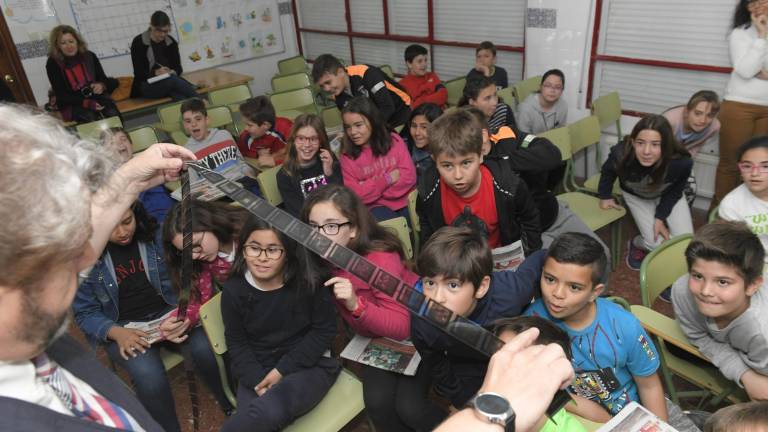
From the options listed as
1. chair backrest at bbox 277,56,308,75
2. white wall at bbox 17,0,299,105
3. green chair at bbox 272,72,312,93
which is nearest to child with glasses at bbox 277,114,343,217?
green chair at bbox 272,72,312,93

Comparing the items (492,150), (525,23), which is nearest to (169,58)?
(525,23)

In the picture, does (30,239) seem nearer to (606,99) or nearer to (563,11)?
(606,99)

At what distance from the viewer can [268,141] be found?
4316mm

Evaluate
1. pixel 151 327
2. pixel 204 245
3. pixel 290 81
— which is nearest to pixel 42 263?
pixel 204 245

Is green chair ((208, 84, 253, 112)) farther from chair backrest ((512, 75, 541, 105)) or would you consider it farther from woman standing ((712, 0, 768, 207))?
woman standing ((712, 0, 768, 207))

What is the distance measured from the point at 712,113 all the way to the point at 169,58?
228 inches

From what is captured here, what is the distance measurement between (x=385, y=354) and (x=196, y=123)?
2835mm

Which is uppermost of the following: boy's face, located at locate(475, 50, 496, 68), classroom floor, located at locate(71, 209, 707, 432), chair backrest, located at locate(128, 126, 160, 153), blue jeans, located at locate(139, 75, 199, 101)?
boy's face, located at locate(475, 50, 496, 68)

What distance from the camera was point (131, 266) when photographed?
241 cm

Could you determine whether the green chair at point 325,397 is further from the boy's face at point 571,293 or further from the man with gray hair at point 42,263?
the man with gray hair at point 42,263

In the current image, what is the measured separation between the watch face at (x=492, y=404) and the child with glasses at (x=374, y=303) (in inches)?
41.0

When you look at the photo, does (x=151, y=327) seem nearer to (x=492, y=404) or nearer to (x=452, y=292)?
(x=452, y=292)

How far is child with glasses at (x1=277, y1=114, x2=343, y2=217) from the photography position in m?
3.30

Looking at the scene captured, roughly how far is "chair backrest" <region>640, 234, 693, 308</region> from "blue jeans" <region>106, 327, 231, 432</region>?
6.66 feet
